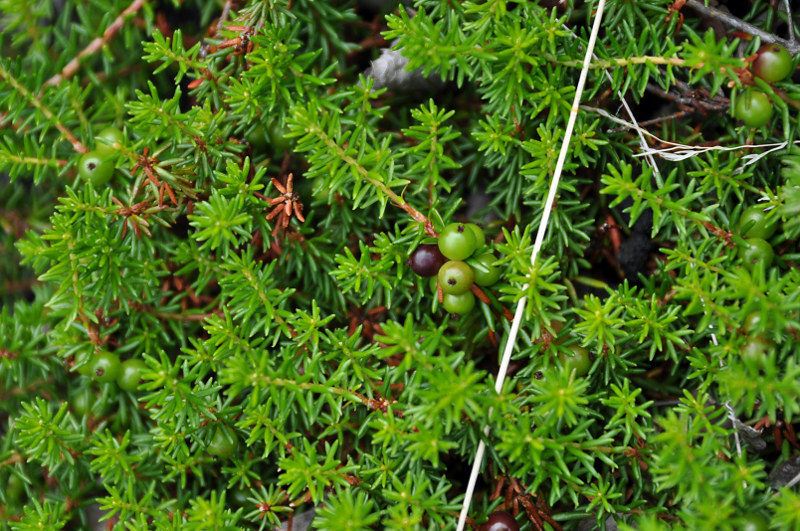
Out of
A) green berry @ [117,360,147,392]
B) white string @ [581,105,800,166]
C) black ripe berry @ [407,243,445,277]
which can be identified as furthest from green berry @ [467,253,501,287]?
green berry @ [117,360,147,392]

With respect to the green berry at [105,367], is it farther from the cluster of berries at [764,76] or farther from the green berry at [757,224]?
the cluster of berries at [764,76]

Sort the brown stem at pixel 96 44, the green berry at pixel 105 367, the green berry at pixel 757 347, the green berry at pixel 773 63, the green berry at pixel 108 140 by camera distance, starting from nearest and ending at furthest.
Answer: the green berry at pixel 757 347 → the green berry at pixel 773 63 → the green berry at pixel 108 140 → the green berry at pixel 105 367 → the brown stem at pixel 96 44

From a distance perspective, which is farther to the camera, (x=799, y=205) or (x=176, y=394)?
(x=176, y=394)

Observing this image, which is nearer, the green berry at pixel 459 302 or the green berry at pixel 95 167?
the green berry at pixel 459 302

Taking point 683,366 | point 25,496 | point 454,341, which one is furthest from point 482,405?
point 25,496

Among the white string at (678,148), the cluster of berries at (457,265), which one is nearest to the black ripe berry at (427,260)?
the cluster of berries at (457,265)

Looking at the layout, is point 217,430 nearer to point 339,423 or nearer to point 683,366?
point 339,423

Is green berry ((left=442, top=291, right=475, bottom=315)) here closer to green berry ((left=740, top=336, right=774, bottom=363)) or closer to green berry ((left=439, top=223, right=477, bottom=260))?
green berry ((left=439, top=223, right=477, bottom=260))
